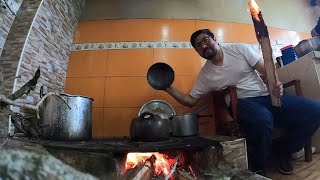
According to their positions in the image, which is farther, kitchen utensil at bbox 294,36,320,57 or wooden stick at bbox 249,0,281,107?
kitchen utensil at bbox 294,36,320,57

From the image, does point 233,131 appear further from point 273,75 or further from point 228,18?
point 228,18

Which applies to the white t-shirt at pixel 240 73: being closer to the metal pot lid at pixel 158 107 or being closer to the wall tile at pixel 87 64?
the metal pot lid at pixel 158 107

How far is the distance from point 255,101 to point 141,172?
116 cm

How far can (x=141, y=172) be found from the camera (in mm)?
1419

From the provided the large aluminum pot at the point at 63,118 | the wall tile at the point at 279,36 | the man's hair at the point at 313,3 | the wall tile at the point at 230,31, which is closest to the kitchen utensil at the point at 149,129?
the large aluminum pot at the point at 63,118

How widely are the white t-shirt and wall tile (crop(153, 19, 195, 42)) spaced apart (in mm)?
869

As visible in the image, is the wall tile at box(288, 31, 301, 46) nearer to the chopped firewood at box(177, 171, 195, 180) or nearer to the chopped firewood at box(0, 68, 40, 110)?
the chopped firewood at box(177, 171, 195, 180)

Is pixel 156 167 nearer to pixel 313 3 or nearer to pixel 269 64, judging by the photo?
pixel 269 64

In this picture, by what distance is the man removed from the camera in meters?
1.70

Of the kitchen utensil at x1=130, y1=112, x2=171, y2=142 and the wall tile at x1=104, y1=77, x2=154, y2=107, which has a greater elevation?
the wall tile at x1=104, y1=77, x2=154, y2=107

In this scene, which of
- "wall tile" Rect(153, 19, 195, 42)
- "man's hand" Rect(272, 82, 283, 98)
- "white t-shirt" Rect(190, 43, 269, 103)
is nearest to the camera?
"man's hand" Rect(272, 82, 283, 98)

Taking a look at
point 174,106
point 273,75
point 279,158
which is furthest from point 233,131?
point 174,106

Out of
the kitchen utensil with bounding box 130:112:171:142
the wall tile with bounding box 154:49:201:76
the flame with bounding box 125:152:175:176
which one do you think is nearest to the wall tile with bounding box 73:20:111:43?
the wall tile with bounding box 154:49:201:76

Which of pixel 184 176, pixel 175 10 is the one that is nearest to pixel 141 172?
pixel 184 176
